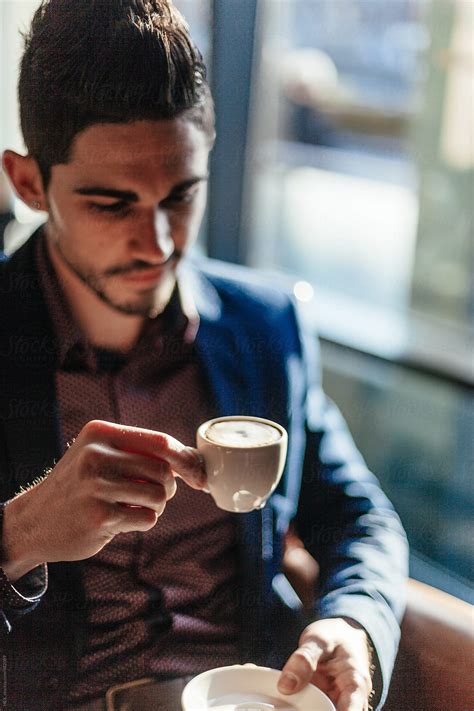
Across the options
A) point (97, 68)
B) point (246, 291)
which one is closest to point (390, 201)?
point (246, 291)

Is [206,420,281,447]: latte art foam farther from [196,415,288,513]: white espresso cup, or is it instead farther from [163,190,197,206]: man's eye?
[163,190,197,206]: man's eye

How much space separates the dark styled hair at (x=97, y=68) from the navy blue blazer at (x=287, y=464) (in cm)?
21

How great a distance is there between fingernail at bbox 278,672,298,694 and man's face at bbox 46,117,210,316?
1.71ft

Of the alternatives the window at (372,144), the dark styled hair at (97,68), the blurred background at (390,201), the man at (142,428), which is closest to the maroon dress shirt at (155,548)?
the man at (142,428)

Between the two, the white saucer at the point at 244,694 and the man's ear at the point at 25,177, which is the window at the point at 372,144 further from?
the white saucer at the point at 244,694

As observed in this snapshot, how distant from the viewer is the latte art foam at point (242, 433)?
90cm

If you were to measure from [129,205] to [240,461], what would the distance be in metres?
0.36

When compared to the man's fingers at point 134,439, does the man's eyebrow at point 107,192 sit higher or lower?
higher

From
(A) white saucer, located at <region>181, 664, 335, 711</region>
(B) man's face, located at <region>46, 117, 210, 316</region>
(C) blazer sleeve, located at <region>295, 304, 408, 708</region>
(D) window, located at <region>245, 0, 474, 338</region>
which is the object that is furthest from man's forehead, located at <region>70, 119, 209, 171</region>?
(D) window, located at <region>245, 0, 474, 338</region>

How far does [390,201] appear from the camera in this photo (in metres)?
2.87

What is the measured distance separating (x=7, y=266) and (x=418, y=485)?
5.60ft

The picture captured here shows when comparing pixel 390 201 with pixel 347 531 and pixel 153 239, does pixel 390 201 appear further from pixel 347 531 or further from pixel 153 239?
pixel 153 239

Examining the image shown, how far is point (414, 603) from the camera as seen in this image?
1.23 m

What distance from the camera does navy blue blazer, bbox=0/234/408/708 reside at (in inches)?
40.5
